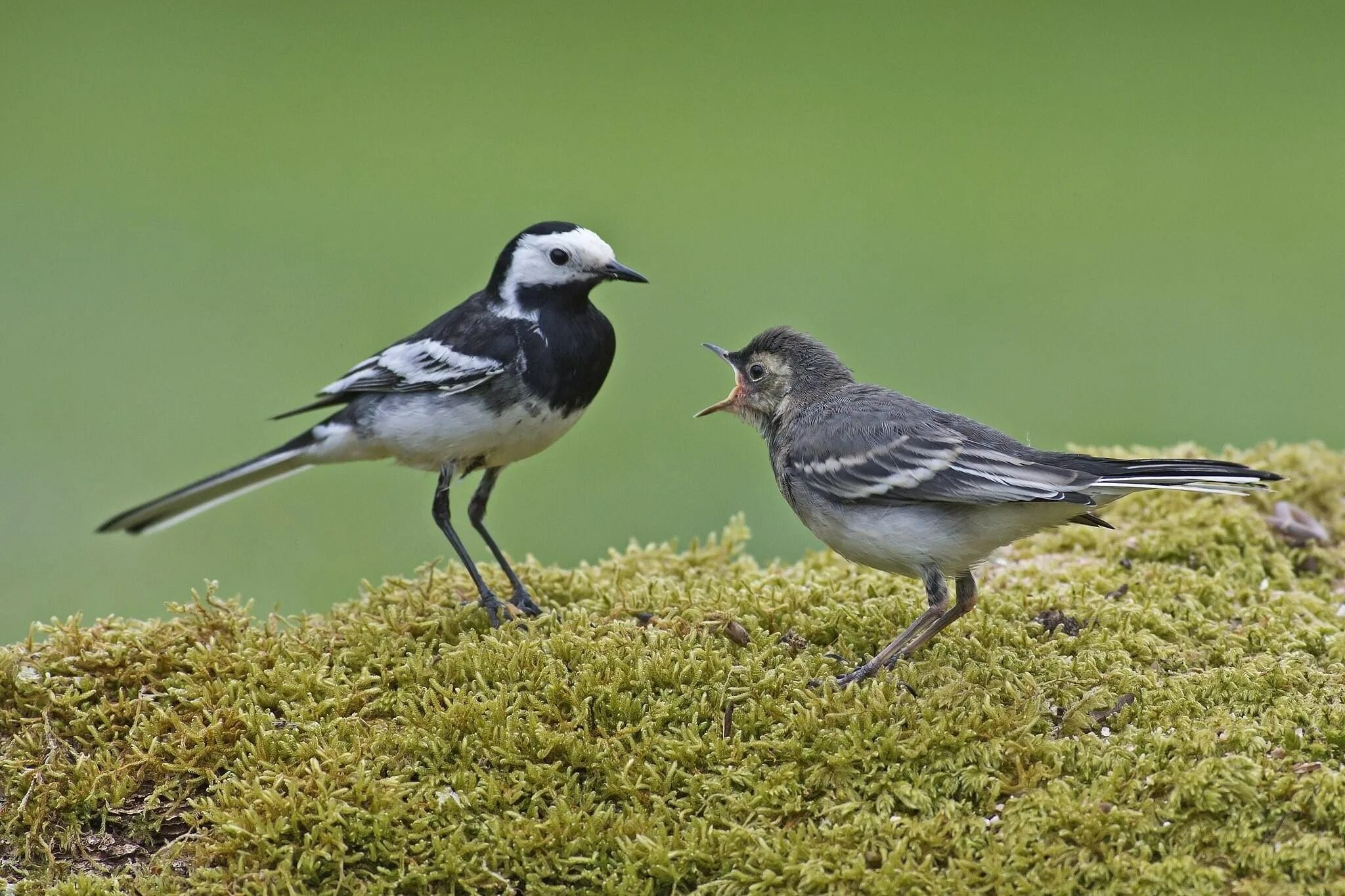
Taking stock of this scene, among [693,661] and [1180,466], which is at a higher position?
[1180,466]

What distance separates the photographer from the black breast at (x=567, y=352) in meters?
6.20

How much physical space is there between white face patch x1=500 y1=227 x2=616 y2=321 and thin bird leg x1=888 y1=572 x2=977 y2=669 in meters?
2.34

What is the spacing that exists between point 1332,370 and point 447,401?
9.33 m

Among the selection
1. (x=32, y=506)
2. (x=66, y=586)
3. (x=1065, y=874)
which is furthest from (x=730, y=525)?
(x=32, y=506)

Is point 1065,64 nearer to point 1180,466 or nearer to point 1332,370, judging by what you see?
point 1332,370

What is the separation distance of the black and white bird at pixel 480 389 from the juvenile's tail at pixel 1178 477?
8.34 feet

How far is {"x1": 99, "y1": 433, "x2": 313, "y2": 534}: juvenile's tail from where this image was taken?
646cm

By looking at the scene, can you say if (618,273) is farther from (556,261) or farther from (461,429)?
(461,429)

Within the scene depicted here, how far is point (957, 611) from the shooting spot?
524 centimetres

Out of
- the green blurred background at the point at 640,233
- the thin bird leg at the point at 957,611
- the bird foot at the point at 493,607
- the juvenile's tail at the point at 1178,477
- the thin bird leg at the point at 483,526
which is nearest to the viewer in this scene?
the juvenile's tail at the point at 1178,477

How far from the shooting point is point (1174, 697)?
4660 mm

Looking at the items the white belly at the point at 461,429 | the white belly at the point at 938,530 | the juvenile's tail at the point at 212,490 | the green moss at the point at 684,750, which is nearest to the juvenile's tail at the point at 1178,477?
the white belly at the point at 938,530

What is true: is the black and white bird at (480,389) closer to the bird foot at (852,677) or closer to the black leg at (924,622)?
the bird foot at (852,677)

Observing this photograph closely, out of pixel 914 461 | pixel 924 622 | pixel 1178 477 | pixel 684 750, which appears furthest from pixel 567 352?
pixel 1178 477
